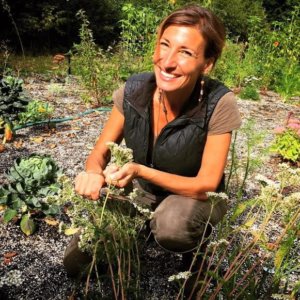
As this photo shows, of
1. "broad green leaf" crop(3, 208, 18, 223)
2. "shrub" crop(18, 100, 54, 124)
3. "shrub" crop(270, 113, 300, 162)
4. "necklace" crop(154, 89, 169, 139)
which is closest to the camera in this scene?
"necklace" crop(154, 89, 169, 139)

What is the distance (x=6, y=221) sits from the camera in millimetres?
2205

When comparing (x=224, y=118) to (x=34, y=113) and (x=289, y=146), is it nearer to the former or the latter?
(x=289, y=146)

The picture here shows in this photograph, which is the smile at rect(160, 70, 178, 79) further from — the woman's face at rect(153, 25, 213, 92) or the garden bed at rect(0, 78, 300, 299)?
the garden bed at rect(0, 78, 300, 299)

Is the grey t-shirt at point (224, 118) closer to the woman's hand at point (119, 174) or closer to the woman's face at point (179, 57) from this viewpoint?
the woman's face at point (179, 57)

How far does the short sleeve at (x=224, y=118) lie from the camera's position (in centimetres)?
181

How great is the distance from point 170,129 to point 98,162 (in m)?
0.37

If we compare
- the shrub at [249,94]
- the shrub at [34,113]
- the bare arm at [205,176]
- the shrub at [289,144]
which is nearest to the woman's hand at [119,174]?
the bare arm at [205,176]

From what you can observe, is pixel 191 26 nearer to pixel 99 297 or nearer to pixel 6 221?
pixel 99 297

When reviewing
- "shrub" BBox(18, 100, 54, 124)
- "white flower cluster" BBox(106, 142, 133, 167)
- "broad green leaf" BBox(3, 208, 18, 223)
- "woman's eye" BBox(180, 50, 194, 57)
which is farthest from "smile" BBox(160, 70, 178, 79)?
"shrub" BBox(18, 100, 54, 124)

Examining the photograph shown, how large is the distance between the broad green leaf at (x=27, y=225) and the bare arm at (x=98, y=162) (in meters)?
0.70

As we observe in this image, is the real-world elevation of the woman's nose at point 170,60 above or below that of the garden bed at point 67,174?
above

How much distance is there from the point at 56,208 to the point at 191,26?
1270 mm

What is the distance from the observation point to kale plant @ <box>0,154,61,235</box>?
2207mm

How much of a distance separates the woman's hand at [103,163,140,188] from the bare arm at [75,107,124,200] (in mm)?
107
